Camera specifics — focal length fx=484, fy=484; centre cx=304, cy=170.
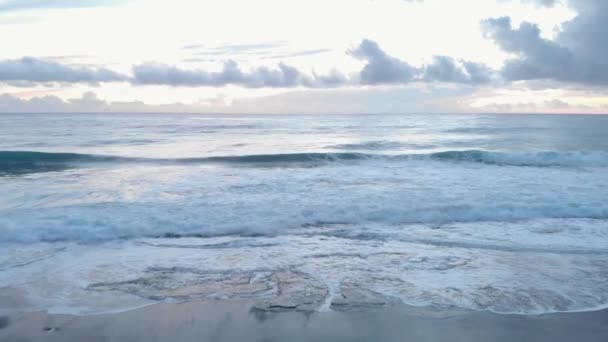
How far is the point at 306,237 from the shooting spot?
28.7 ft

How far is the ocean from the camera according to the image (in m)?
6.07

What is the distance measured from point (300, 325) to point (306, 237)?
3.59 m

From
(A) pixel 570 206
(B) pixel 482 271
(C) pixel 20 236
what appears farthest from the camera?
(A) pixel 570 206

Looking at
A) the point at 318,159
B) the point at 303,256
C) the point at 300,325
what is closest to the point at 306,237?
the point at 303,256

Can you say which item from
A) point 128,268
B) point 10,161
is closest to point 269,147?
point 10,161

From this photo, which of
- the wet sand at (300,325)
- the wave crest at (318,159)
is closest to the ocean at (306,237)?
the wet sand at (300,325)

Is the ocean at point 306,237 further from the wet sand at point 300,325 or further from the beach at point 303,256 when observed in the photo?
the wet sand at point 300,325

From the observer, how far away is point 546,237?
862 cm

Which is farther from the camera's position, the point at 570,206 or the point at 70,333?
the point at 570,206

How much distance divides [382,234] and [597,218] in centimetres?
494

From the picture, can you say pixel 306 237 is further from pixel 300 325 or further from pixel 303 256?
pixel 300 325

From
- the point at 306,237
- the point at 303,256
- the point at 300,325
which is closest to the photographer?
the point at 300,325

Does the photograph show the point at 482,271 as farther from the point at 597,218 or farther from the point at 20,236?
the point at 20,236

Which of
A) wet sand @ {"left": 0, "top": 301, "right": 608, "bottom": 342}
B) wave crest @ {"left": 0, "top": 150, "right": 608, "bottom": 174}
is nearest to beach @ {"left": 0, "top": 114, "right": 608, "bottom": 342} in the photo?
wet sand @ {"left": 0, "top": 301, "right": 608, "bottom": 342}
